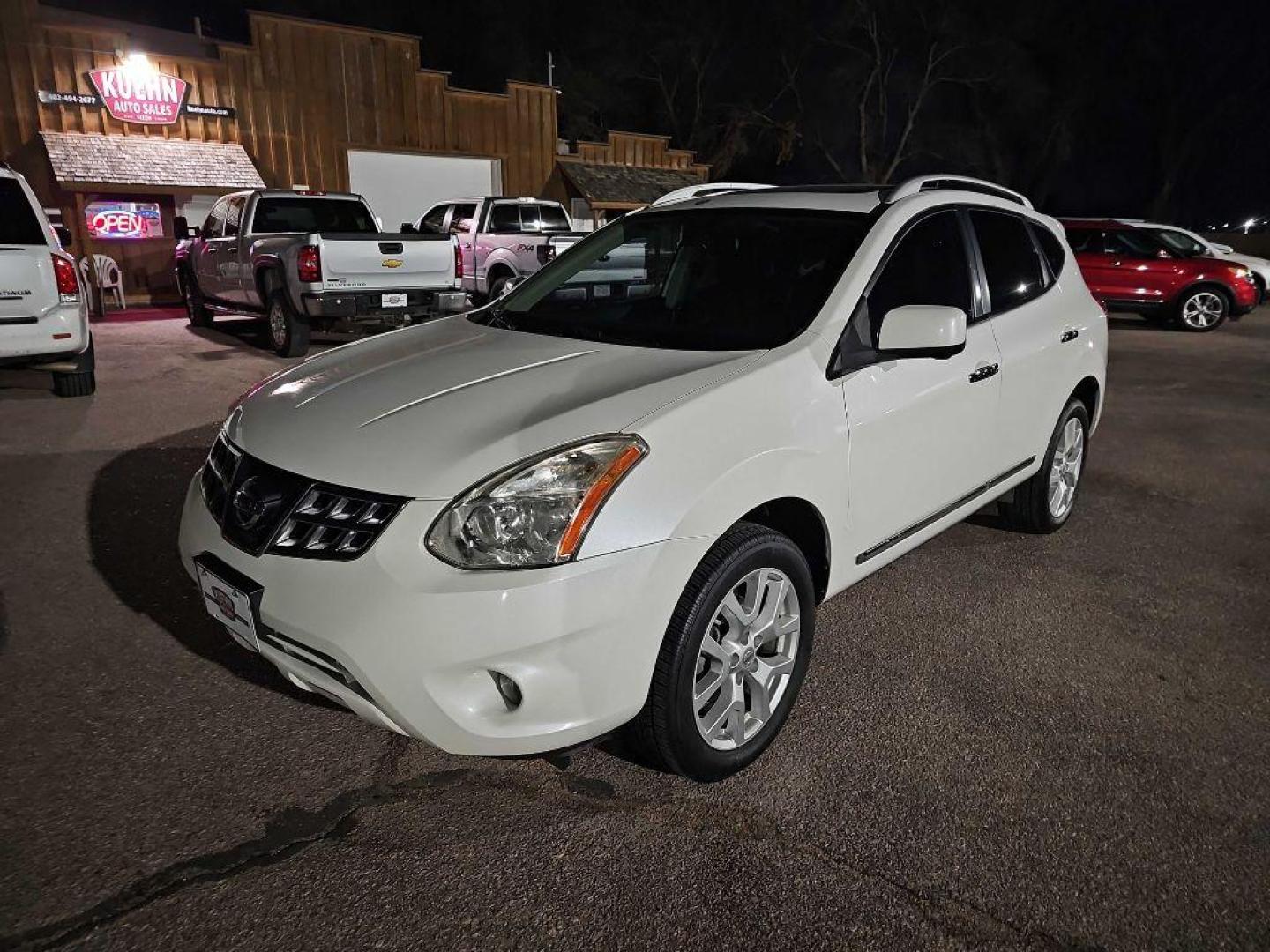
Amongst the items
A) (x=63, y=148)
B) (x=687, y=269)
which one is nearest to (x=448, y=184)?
(x=63, y=148)

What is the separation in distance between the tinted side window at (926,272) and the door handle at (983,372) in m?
0.24

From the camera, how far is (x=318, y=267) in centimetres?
998

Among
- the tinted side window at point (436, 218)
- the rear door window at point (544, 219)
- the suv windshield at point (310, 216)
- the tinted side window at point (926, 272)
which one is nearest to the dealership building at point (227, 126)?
the tinted side window at point (436, 218)

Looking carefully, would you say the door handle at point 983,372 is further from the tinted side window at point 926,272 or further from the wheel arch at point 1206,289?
the wheel arch at point 1206,289

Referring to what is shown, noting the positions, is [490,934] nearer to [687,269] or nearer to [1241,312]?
[687,269]

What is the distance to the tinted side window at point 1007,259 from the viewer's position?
12.7 feet

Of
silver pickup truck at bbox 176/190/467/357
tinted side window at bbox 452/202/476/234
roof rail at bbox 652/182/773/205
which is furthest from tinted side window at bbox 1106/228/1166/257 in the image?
roof rail at bbox 652/182/773/205

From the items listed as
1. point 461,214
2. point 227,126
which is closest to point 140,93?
point 227,126

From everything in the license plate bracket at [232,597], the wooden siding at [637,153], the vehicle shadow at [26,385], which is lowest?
the vehicle shadow at [26,385]

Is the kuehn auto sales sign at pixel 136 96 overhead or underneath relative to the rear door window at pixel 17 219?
overhead

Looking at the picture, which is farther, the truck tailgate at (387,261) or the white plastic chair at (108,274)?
the white plastic chair at (108,274)

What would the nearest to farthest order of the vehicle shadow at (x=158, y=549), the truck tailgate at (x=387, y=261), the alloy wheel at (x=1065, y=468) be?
1. the vehicle shadow at (x=158, y=549)
2. the alloy wheel at (x=1065, y=468)
3. the truck tailgate at (x=387, y=261)

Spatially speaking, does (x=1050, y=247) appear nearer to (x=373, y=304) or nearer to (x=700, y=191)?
(x=700, y=191)

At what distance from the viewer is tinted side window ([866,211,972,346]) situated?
3215 mm
